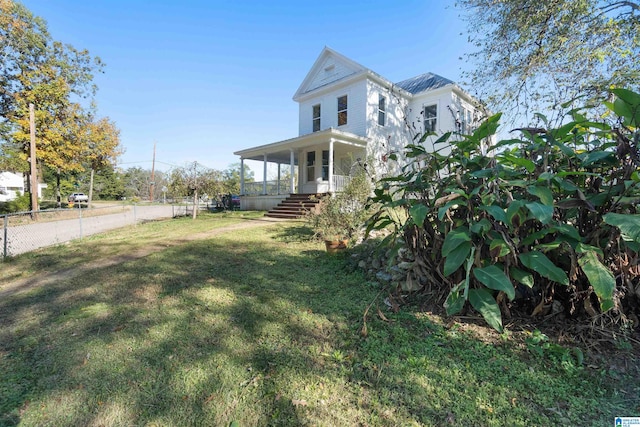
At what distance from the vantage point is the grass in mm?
1609

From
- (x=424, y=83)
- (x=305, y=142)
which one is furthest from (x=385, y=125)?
(x=305, y=142)

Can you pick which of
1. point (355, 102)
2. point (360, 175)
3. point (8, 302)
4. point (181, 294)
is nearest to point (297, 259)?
point (181, 294)

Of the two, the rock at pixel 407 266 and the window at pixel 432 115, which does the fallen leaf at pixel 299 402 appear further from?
the window at pixel 432 115

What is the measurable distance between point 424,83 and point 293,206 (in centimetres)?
994

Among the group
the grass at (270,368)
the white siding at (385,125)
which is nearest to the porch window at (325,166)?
the white siding at (385,125)

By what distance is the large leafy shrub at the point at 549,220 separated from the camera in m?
1.87

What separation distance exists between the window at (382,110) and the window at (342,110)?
1686 mm

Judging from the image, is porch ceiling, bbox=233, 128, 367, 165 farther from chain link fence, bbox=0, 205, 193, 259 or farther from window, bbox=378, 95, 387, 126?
chain link fence, bbox=0, 205, 193, 259

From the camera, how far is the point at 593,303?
2178mm

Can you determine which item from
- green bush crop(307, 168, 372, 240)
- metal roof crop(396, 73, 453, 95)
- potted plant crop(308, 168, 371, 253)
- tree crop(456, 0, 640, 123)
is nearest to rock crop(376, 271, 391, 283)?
potted plant crop(308, 168, 371, 253)

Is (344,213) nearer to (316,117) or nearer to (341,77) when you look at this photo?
(316,117)

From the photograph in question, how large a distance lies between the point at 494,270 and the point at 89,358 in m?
3.07

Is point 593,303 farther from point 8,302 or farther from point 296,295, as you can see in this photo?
point 8,302

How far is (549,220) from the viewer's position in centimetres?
173
